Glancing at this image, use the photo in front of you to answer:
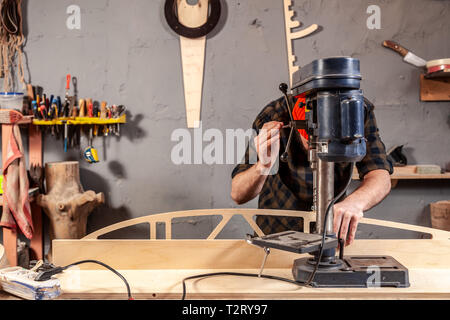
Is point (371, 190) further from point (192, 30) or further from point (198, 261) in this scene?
point (192, 30)

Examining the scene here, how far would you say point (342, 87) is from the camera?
2.90ft

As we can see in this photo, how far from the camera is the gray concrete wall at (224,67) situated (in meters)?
2.79

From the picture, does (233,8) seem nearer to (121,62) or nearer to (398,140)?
Answer: (121,62)

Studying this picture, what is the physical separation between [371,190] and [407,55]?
1745 mm

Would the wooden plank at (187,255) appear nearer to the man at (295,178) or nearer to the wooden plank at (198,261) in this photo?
the wooden plank at (198,261)

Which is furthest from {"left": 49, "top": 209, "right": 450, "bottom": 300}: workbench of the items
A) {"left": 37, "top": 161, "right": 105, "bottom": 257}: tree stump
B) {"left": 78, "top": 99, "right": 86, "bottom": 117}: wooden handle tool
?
{"left": 78, "top": 99, "right": 86, "bottom": 117}: wooden handle tool

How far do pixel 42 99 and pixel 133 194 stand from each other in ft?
2.85

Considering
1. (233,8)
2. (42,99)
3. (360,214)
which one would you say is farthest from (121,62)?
(360,214)

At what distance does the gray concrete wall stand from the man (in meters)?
1.19

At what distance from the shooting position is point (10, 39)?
2754 millimetres

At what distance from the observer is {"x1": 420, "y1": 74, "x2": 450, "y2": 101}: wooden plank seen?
2791 mm

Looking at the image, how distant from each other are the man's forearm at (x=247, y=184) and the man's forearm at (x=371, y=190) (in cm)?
31

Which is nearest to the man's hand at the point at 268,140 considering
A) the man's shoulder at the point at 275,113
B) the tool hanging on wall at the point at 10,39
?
the man's shoulder at the point at 275,113

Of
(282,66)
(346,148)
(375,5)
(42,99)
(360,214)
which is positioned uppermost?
(375,5)
